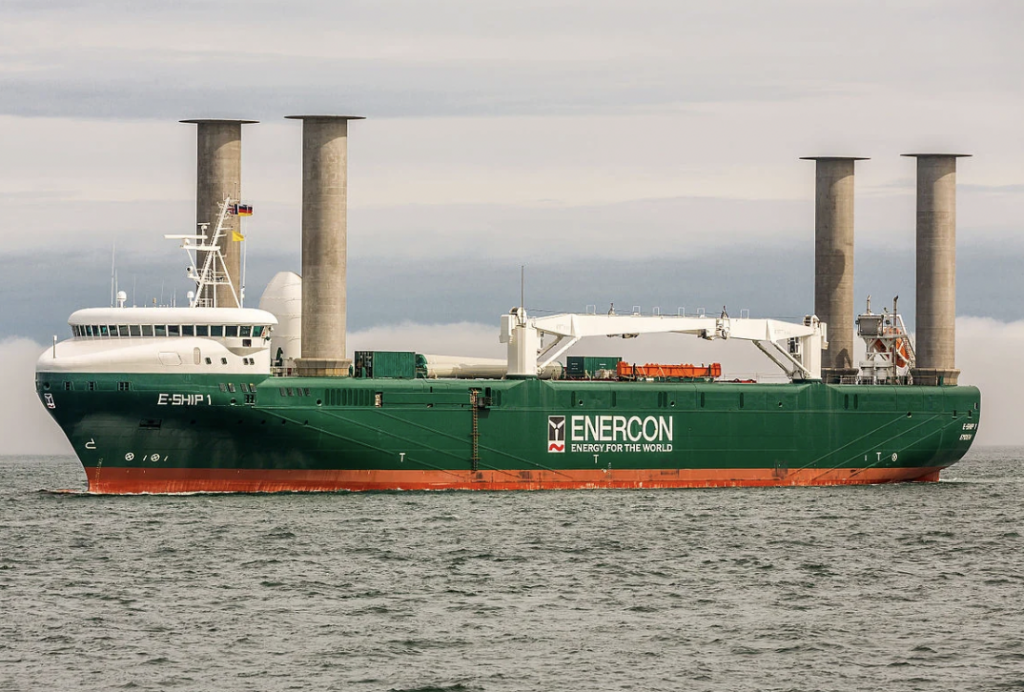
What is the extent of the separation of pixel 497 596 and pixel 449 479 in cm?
2588

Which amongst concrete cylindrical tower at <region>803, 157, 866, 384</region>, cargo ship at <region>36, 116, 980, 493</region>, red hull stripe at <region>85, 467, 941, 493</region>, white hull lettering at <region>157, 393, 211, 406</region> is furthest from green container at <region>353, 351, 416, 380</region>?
concrete cylindrical tower at <region>803, 157, 866, 384</region>

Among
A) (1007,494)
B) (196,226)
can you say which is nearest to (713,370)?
(1007,494)

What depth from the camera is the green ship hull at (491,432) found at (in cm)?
5750

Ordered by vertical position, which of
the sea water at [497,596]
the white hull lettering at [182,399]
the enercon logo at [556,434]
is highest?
the white hull lettering at [182,399]

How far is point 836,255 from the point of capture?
290ft

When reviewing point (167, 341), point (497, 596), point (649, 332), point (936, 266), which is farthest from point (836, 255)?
point (497, 596)

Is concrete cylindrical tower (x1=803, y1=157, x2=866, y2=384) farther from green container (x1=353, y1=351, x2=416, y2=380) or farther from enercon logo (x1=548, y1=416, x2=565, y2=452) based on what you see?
green container (x1=353, y1=351, x2=416, y2=380)

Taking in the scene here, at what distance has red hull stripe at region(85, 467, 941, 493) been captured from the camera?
191 ft

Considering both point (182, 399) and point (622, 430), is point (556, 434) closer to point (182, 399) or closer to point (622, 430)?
point (622, 430)

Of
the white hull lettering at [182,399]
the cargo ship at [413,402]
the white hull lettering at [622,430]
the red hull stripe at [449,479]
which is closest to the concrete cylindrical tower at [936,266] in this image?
the cargo ship at [413,402]

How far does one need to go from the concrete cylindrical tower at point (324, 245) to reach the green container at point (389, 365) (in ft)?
6.64

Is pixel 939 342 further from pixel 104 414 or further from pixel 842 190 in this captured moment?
pixel 104 414

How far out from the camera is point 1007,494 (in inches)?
2960

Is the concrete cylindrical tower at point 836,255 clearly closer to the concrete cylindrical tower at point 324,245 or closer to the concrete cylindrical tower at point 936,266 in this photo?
the concrete cylindrical tower at point 936,266
